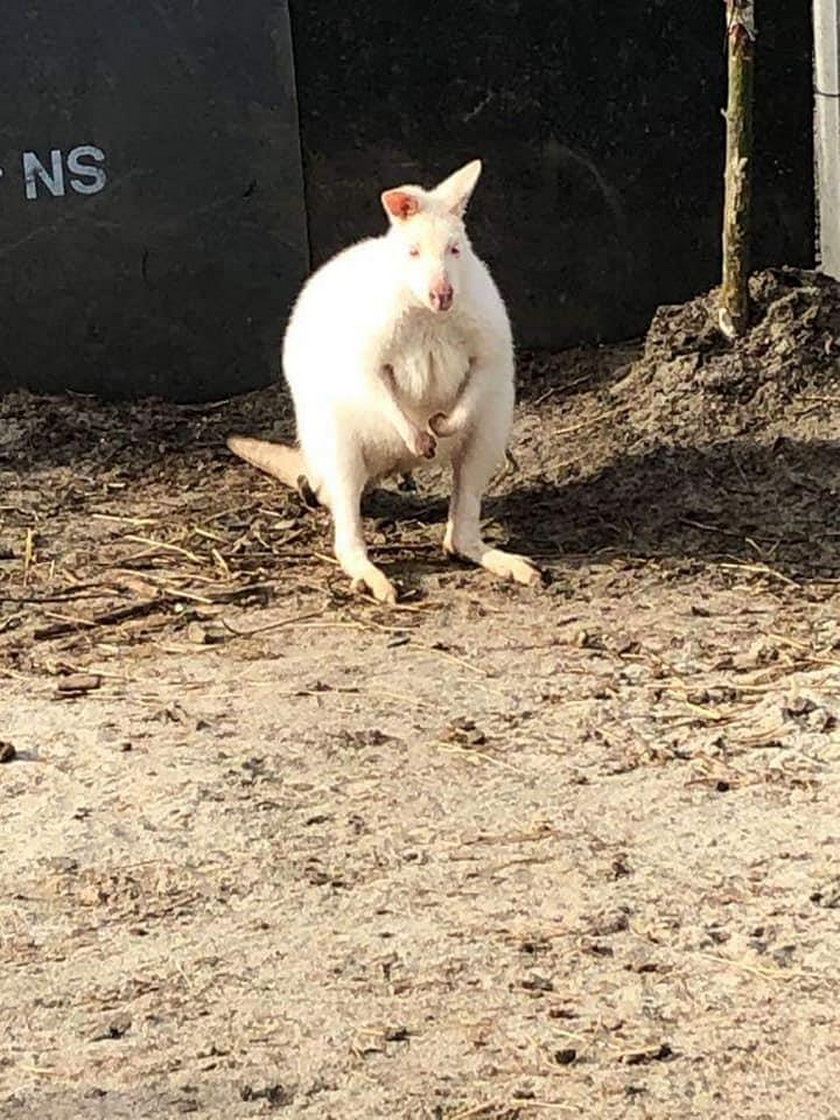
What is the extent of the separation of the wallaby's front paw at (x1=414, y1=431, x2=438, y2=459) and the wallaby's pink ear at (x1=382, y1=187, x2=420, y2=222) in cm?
55

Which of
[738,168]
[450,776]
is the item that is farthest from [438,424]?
[450,776]

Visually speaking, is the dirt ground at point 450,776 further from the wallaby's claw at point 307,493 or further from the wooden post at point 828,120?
the wooden post at point 828,120

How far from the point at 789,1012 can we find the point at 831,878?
45 centimetres

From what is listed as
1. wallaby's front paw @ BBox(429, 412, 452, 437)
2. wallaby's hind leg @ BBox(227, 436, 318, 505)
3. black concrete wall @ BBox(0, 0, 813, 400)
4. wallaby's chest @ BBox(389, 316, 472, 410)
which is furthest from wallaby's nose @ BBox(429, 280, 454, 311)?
black concrete wall @ BBox(0, 0, 813, 400)

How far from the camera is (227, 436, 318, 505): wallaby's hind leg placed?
556 cm

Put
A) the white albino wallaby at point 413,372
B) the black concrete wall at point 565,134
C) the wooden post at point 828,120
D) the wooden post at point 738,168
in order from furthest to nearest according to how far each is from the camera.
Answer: the black concrete wall at point 565,134, the wooden post at point 828,120, the wooden post at point 738,168, the white albino wallaby at point 413,372

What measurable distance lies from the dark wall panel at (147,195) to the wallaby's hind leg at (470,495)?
177cm

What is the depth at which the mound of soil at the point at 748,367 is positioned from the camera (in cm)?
573

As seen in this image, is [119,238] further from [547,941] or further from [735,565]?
[547,941]

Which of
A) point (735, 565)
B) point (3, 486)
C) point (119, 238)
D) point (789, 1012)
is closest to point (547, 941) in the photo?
point (789, 1012)

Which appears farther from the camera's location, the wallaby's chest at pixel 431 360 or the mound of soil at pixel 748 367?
the mound of soil at pixel 748 367

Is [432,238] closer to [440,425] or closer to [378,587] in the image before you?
[440,425]

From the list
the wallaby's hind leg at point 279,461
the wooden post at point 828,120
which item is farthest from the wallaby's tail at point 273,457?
the wooden post at point 828,120

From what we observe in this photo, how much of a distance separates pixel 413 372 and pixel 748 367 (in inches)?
53.3
